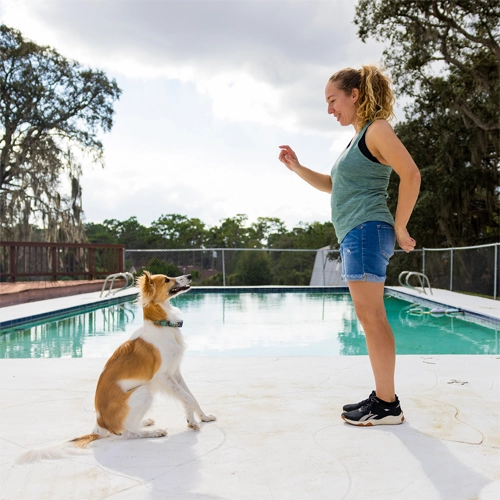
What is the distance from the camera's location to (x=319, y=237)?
27016 mm

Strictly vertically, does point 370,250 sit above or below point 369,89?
below

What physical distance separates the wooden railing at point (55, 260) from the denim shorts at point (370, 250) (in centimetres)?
1047

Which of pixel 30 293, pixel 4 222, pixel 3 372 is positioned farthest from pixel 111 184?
pixel 3 372

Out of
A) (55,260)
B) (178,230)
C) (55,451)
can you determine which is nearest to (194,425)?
(55,451)

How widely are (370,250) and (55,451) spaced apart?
1427 mm

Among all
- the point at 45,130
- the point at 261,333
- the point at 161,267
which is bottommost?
the point at 261,333

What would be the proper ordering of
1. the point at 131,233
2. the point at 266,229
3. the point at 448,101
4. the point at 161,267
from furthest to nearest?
the point at 131,233 → the point at 266,229 → the point at 161,267 → the point at 448,101

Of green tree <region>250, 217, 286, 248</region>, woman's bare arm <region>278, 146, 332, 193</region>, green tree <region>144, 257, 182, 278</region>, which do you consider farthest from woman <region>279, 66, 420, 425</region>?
green tree <region>250, 217, 286, 248</region>

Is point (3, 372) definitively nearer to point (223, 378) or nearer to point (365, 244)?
point (223, 378)

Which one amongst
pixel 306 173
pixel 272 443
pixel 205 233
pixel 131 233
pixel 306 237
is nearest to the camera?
pixel 272 443

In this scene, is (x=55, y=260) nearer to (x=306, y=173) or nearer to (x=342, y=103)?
(x=306, y=173)

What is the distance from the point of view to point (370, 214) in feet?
7.04

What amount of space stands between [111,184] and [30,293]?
9747 mm

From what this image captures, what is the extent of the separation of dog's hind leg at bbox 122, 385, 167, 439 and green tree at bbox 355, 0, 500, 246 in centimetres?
1172
